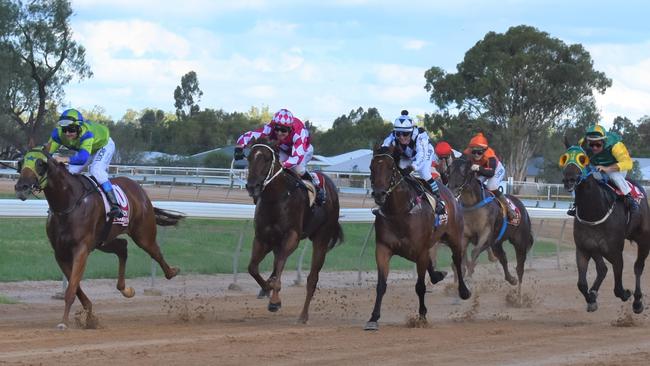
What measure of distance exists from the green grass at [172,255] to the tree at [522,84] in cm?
3064

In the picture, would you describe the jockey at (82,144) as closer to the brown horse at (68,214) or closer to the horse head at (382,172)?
the brown horse at (68,214)

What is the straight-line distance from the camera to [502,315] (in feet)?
40.9

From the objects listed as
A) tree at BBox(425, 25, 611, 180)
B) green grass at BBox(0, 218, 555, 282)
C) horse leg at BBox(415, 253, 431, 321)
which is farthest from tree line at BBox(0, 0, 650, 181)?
horse leg at BBox(415, 253, 431, 321)

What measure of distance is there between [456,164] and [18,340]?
23.9 feet

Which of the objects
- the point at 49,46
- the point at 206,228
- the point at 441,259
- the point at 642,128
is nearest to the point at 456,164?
the point at 206,228

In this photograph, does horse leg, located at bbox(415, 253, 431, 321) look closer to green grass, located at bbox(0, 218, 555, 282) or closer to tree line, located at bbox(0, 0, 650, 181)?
green grass, located at bbox(0, 218, 555, 282)

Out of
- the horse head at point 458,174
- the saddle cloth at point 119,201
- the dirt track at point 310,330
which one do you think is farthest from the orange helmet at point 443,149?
the saddle cloth at point 119,201

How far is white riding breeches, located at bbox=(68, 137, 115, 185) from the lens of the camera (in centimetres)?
1003

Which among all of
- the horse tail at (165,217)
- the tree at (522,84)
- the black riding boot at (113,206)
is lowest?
the horse tail at (165,217)

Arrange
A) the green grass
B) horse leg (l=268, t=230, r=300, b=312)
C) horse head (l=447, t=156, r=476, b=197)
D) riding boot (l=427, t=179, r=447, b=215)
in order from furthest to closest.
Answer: the green grass < horse head (l=447, t=156, r=476, b=197) < riding boot (l=427, t=179, r=447, b=215) < horse leg (l=268, t=230, r=300, b=312)

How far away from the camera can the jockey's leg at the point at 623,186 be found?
11570 mm

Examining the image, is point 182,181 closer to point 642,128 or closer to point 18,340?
point 18,340

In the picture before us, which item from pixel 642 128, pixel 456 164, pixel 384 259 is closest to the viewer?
pixel 384 259

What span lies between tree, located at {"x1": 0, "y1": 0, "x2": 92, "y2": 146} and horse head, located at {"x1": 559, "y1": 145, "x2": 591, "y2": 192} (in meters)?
44.2
